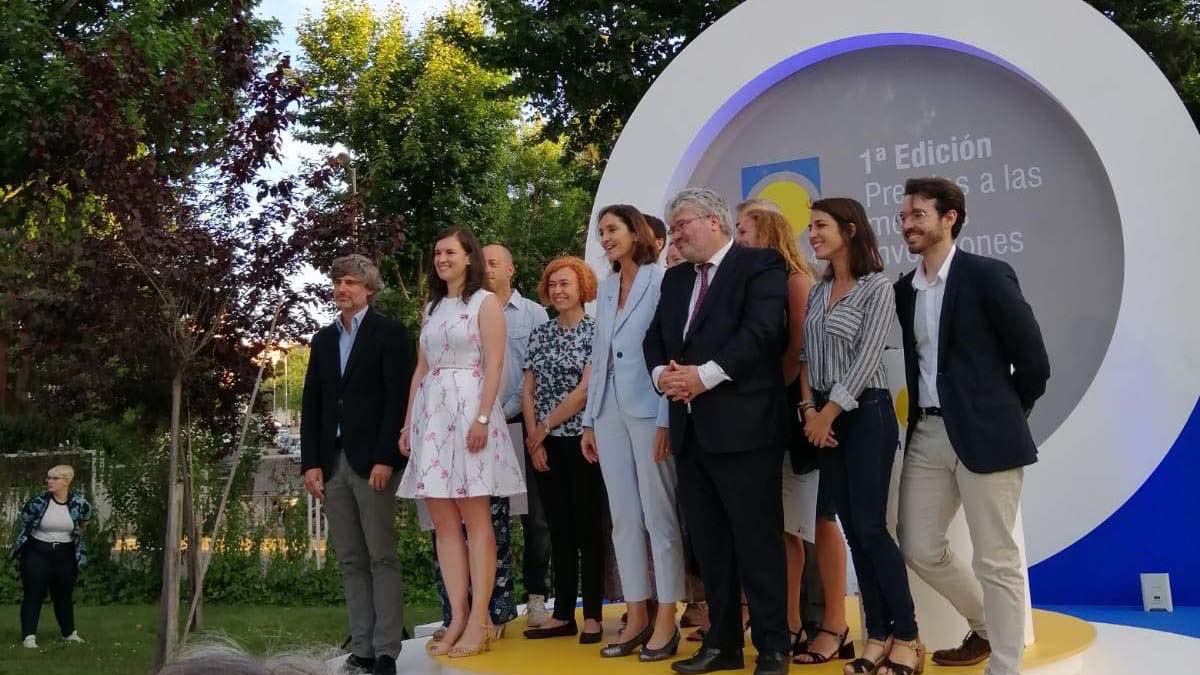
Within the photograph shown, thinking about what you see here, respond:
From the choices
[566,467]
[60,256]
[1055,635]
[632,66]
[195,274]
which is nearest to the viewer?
[1055,635]

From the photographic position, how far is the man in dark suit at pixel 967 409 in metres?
3.45

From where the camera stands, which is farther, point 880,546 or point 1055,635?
point 1055,635

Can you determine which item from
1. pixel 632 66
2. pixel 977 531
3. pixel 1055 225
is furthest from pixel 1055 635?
pixel 632 66

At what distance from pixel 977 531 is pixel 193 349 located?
4405 mm

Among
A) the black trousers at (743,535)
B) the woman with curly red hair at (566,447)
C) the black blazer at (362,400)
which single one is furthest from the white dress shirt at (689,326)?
the black blazer at (362,400)

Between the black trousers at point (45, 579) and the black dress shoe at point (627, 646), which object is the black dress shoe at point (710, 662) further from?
the black trousers at point (45, 579)

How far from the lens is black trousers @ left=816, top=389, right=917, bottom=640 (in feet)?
11.8

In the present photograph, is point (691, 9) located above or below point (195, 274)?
above

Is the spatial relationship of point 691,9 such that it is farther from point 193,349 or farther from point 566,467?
point 566,467

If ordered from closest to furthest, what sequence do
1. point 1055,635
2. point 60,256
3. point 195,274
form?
1. point 1055,635
2. point 195,274
3. point 60,256

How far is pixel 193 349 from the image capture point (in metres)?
6.19

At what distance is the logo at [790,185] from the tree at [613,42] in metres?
7.09

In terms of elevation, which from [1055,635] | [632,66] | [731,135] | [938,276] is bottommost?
[1055,635]

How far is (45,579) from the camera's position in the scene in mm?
8711
